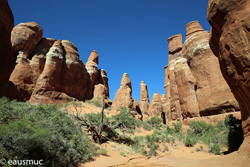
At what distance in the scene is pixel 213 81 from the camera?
16609 millimetres

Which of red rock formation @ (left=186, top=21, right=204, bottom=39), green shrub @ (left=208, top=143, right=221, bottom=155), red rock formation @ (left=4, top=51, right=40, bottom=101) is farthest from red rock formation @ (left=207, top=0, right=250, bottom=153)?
red rock formation @ (left=4, top=51, right=40, bottom=101)

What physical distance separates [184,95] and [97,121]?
1234 cm

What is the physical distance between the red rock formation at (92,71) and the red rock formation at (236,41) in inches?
1138

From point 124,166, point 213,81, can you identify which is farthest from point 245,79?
point 213,81

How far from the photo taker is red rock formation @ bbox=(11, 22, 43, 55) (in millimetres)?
23234

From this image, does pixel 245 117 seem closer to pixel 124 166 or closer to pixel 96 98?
pixel 124 166

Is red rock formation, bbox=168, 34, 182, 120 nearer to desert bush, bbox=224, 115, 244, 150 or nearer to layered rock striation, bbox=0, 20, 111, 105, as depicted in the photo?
→ desert bush, bbox=224, 115, 244, 150

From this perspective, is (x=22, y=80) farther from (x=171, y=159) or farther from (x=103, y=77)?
(x=171, y=159)

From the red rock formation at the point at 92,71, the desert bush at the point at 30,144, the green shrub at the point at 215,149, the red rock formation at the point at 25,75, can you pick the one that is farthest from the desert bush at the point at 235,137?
the red rock formation at the point at 92,71

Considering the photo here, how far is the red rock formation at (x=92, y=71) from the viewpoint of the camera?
32.8 meters

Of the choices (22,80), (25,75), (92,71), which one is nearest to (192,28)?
(92,71)

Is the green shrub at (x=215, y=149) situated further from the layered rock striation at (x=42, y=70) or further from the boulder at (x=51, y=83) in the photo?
the layered rock striation at (x=42, y=70)

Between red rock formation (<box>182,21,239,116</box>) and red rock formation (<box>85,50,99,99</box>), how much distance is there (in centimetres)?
2159

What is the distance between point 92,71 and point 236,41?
3267cm
